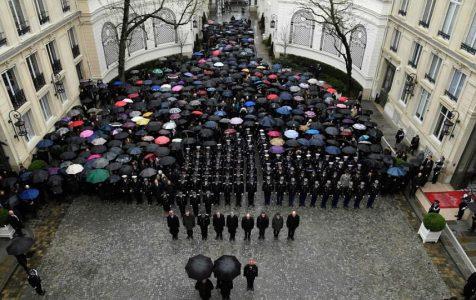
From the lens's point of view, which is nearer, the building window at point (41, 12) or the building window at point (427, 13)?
the building window at point (41, 12)

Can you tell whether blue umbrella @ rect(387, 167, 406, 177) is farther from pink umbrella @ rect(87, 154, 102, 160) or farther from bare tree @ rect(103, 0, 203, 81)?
bare tree @ rect(103, 0, 203, 81)

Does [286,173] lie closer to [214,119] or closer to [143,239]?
[214,119]

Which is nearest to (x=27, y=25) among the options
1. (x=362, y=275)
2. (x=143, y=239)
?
(x=143, y=239)

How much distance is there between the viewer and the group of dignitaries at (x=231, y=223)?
599 inches

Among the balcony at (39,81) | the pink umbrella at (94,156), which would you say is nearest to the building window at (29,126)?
the balcony at (39,81)

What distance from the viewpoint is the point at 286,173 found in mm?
18406

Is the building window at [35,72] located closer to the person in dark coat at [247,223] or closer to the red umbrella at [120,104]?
the red umbrella at [120,104]

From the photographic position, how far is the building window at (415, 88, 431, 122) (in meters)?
22.6

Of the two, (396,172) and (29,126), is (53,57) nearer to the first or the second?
(29,126)

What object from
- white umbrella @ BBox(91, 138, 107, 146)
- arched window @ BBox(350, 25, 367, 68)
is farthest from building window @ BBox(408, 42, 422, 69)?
white umbrella @ BBox(91, 138, 107, 146)

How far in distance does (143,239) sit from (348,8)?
2551cm

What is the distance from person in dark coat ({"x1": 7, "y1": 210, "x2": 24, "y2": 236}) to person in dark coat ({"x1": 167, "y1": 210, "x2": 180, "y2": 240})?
259 inches

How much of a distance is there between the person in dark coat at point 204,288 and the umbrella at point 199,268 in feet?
1.37

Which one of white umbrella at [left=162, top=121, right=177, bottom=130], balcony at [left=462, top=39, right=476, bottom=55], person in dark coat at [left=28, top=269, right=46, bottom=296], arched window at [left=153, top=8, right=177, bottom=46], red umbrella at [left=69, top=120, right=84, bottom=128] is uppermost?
balcony at [left=462, top=39, right=476, bottom=55]
